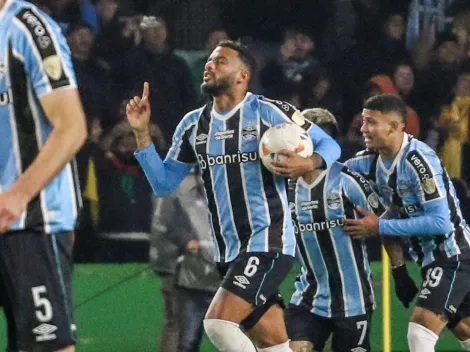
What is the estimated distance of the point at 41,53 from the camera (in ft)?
11.6

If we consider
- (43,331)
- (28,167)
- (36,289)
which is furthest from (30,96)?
(43,331)

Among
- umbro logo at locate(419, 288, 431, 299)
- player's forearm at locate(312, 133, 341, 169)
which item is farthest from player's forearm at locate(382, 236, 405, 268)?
player's forearm at locate(312, 133, 341, 169)

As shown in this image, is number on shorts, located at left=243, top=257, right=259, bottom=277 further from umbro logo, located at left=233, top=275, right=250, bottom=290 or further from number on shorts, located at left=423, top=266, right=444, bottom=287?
number on shorts, located at left=423, top=266, right=444, bottom=287

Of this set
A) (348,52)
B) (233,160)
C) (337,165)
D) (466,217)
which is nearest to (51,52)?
(233,160)

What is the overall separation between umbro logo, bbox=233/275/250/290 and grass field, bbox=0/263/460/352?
2555 millimetres

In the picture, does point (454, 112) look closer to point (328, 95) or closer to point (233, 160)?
point (328, 95)

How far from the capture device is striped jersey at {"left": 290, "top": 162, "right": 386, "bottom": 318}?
6270 mm

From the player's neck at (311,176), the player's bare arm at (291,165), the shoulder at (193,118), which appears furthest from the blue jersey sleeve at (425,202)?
the shoulder at (193,118)

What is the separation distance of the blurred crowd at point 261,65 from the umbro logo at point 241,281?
2514 millimetres

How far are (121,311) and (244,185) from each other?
2.65 m

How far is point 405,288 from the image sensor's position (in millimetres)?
6707

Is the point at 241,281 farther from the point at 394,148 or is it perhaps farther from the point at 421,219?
the point at 394,148

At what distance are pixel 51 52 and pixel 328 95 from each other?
220 inches

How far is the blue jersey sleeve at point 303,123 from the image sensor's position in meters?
5.74
